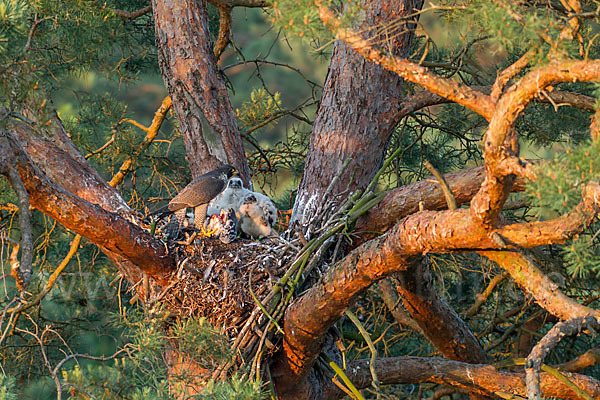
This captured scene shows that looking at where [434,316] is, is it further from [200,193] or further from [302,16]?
[302,16]

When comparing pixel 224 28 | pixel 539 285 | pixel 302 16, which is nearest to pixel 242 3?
pixel 224 28

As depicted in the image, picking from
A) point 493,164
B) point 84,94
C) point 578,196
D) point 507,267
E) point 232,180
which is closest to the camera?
point 578,196

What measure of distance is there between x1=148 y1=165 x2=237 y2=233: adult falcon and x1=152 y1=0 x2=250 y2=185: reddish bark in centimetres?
13

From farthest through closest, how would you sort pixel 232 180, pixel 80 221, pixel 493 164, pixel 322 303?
pixel 232 180, pixel 322 303, pixel 80 221, pixel 493 164

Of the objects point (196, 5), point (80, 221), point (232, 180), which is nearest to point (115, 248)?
point (80, 221)

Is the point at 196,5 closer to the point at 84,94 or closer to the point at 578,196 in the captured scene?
the point at 84,94

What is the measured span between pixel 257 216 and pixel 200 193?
0.38 metres

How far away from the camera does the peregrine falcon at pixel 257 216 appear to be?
388cm

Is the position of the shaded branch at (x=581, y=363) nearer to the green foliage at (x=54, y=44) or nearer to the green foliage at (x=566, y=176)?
the green foliage at (x=566, y=176)

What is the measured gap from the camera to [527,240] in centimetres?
191

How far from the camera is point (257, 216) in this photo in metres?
3.87

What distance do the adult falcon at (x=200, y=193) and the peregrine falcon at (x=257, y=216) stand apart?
0.19 metres

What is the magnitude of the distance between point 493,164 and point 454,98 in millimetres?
214

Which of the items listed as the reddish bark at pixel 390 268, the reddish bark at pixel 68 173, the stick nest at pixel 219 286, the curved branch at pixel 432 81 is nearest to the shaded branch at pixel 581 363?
the reddish bark at pixel 390 268
